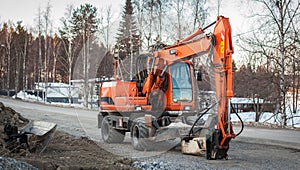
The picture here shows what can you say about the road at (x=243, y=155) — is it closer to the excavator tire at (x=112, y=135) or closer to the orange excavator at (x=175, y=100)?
the excavator tire at (x=112, y=135)

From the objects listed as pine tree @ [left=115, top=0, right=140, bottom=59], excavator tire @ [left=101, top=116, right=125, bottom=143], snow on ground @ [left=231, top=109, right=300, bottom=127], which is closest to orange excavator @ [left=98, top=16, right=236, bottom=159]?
excavator tire @ [left=101, top=116, right=125, bottom=143]

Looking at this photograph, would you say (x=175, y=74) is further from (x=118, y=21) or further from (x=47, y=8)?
(x=47, y=8)

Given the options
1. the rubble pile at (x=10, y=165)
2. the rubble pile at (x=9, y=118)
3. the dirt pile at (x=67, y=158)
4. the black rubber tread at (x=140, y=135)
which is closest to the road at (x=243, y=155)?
the black rubber tread at (x=140, y=135)

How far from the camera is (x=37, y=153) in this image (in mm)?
10117

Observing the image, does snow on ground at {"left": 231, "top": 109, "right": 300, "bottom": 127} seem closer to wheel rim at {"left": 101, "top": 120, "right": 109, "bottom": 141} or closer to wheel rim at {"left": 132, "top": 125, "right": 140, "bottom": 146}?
wheel rim at {"left": 101, "top": 120, "right": 109, "bottom": 141}

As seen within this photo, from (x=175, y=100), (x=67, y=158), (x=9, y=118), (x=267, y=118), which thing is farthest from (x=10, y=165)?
(x=267, y=118)

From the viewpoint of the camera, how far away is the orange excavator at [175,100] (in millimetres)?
9297

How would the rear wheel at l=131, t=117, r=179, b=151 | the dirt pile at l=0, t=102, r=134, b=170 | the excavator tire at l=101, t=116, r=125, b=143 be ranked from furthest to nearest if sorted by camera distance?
1. the excavator tire at l=101, t=116, r=125, b=143
2. the rear wheel at l=131, t=117, r=179, b=151
3. the dirt pile at l=0, t=102, r=134, b=170

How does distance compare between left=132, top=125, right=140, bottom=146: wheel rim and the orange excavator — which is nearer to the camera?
the orange excavator

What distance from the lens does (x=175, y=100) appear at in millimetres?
11648

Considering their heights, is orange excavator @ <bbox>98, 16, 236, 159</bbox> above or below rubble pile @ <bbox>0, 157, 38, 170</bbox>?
above

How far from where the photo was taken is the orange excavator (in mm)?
9297

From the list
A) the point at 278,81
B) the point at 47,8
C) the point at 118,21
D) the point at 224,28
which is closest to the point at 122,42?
the point at 118,21

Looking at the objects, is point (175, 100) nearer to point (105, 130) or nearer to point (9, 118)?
point (105, 130)
